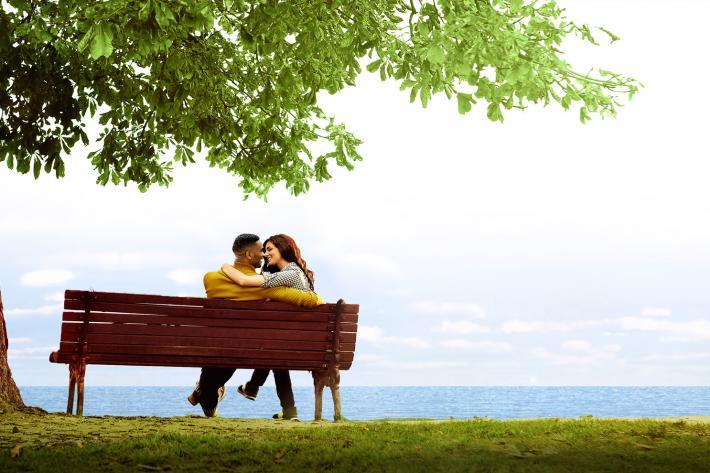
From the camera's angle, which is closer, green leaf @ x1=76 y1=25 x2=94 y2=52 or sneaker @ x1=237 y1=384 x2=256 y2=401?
green leaf @ x1=76 y1=25 x2=94 y2=52

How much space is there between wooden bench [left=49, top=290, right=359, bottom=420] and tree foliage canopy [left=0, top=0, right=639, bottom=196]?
2.94 m

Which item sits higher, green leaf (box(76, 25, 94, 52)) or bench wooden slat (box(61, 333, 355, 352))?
green leaf (box(76, 25, 94, 52))

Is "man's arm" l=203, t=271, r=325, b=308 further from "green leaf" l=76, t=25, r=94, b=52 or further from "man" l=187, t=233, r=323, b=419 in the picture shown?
"green leaf" l=76, t=25, r=94, b=52

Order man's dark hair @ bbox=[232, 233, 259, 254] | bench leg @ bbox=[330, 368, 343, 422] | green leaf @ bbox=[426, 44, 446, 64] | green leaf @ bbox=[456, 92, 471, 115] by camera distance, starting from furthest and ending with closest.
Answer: man's dark hair @ bbox=[232, 233, 259, 254] → bench leg @ bbox=[330, 368, 343, 422] → green leaf @ bbox=[456, 92, 471, 115] → green leaf @ bbox=[426, 44, 446, 64]

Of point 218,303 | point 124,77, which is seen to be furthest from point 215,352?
point 124,77

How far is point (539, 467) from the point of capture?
6.63m

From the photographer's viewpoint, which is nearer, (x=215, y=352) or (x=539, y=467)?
(x=539, y=467)

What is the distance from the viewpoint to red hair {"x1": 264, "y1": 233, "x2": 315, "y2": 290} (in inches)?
414

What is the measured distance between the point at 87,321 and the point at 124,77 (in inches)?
216

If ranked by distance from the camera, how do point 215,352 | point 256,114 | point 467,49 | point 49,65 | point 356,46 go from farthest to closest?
1. point 256,114
2. point 49,65
3. point 356,46
4. point 215,352
5. point 467,49

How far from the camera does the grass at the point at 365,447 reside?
21.8 ft

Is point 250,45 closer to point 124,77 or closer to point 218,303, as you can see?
point 218,303

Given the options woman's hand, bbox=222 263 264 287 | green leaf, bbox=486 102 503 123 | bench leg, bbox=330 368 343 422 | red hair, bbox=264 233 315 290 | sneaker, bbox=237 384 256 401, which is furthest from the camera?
sneaker, bbox=237 384 256 401

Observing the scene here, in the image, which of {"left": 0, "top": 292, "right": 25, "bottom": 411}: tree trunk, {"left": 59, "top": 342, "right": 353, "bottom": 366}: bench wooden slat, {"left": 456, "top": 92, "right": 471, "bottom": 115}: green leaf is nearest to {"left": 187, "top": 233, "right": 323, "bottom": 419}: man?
{"left": 59, "top": 342, "right": 353, "bottom": 366}: bench wooden slat
